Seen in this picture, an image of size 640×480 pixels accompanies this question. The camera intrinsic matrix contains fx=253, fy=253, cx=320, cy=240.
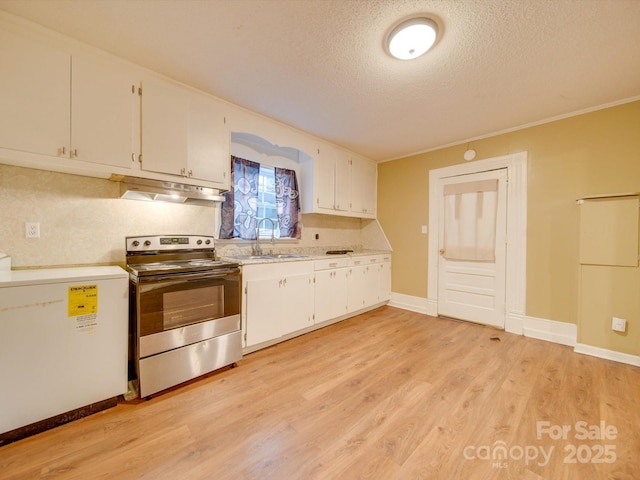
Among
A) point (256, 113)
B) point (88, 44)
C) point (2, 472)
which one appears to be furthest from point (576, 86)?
point (2, 472)

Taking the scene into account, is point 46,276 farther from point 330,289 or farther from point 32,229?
point 330,289

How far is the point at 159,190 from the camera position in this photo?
212cm

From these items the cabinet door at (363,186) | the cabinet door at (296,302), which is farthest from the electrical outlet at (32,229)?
the cabinet door at (363,186)

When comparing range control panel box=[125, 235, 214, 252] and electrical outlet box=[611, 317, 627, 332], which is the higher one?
range control panel box=[125, 235, 214, 252]

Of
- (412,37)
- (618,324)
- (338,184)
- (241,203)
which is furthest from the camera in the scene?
(338,184)

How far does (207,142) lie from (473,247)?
3.41 metres

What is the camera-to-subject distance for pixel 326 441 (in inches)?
56.8

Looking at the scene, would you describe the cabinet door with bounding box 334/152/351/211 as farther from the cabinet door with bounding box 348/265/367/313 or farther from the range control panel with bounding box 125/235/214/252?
the range control panel with bounding box 125/235/214/252

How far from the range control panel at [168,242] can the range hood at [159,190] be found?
36 cm

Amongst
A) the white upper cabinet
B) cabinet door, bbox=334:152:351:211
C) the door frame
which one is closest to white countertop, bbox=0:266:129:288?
the white upper cabinet

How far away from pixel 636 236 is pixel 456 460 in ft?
8.64

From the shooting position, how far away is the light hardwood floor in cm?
128

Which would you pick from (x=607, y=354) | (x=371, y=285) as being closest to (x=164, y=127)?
(x=371, y=285)

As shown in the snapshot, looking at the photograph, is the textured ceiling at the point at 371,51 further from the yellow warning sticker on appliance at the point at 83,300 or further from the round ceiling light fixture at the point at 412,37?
the yellow warning sticker on appliance at the point at 83,300
